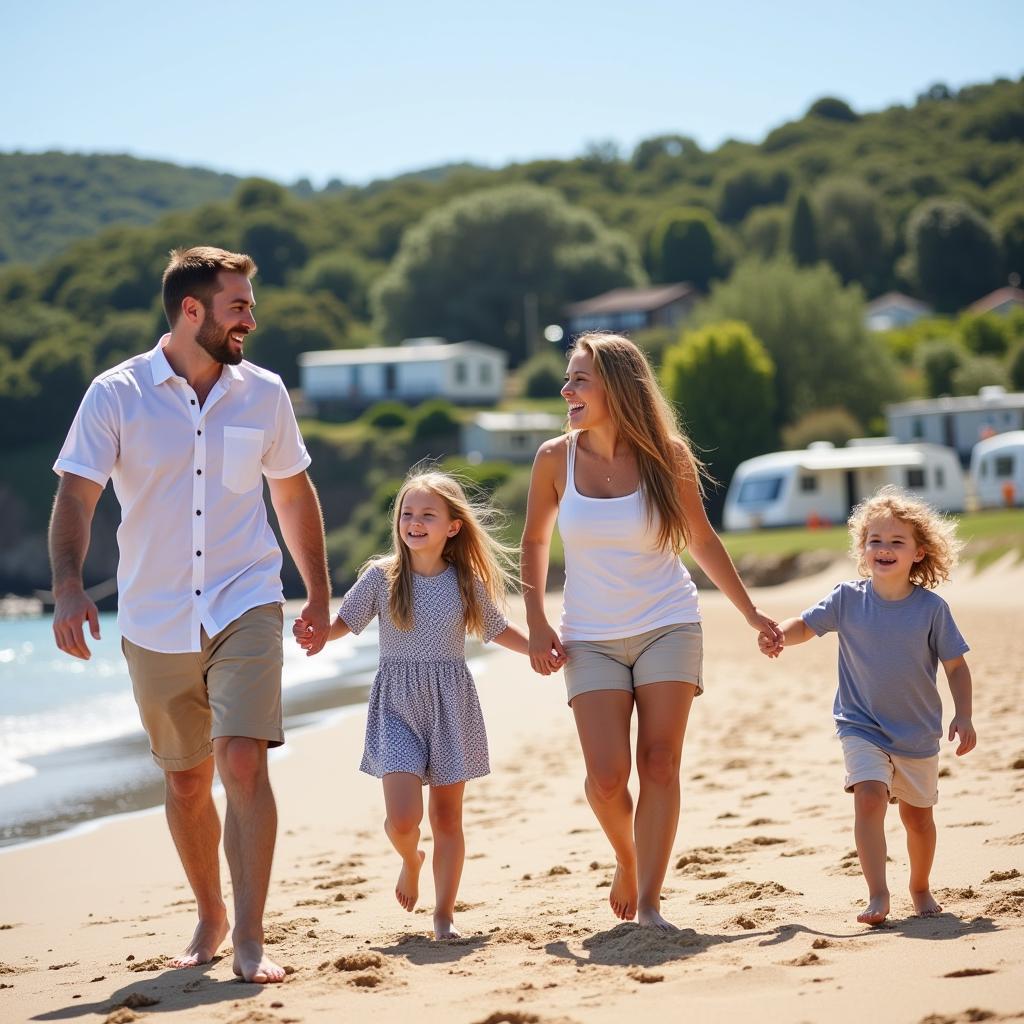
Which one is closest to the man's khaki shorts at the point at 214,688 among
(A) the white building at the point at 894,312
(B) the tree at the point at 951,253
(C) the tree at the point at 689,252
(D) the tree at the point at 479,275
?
(D) the tree at the point at 479,275

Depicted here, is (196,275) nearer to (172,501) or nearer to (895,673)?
(172,501)

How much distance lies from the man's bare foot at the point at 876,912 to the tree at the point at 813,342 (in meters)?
46.1

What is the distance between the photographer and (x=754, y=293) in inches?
2103

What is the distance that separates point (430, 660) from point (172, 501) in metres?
1.05

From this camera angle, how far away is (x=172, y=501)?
450cm

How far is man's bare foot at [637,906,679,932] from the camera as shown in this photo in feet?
14.7

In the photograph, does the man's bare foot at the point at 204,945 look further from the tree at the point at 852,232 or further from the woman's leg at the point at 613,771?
the tree at the point at 852,232

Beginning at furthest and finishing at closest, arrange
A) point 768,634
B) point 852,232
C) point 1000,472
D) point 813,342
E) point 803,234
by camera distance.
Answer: point 852,232
point 803,234
point 813,342
point 1000,472
point 768,634

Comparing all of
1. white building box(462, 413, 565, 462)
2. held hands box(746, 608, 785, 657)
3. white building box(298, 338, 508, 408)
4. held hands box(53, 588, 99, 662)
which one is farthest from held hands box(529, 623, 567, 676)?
white building box(298, 338, 508, 408)

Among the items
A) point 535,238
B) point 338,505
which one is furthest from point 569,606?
point 535,238

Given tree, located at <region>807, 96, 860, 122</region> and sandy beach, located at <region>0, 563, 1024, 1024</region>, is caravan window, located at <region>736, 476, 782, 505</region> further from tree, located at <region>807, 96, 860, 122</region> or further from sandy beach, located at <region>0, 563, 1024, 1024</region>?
tree, located at <region>807, 96, 860, 122</region>

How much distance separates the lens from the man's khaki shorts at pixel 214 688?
14.5 feet

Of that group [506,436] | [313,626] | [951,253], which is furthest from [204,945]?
[951,253]

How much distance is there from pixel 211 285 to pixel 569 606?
5.32 ft
